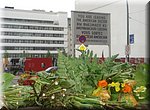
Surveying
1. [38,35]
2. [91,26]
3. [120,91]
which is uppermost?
[38,35]

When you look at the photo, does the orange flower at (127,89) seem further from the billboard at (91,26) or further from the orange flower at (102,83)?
the billboard at (91,26)

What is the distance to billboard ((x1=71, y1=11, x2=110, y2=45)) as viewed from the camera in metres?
8.97

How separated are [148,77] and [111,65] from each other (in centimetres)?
24

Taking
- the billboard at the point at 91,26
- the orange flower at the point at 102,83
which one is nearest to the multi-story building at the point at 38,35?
the billboard at the point at 91,26

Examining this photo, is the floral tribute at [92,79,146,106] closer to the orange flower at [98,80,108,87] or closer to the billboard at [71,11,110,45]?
the orange flower at [98,80,108,87]

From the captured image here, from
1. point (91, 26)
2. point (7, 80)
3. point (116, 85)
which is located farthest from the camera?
point (91, 26)

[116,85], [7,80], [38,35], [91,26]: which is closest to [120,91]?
[116,85]

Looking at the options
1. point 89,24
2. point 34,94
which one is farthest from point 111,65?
point 89,24

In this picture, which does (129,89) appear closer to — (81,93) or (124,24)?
(81,93)

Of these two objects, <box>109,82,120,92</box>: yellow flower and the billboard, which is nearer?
<box>109,82,120,92</box>: yellow flower

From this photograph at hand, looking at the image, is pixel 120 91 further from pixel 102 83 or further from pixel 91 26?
pixel 91 26

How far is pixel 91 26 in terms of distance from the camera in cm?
920

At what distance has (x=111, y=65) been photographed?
5.55ft

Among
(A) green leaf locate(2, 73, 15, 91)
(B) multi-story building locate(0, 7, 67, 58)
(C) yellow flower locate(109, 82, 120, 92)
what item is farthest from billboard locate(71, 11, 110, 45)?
(B) multi-story building locate(0, 7, 67, 58)
